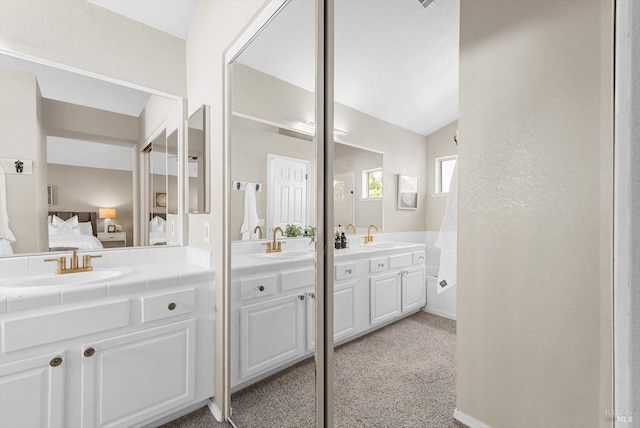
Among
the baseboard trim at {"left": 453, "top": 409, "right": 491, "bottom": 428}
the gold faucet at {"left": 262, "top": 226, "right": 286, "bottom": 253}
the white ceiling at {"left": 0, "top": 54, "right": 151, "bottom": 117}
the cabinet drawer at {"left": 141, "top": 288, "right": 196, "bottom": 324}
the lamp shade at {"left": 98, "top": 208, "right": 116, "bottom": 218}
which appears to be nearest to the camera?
the baseboard trim at {"left": 453, "top": 409, "right": 491, "bottom": 428}

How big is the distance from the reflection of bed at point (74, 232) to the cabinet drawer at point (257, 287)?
3.42 ft

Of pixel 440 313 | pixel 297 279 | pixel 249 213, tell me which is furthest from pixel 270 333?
pixel 440 313

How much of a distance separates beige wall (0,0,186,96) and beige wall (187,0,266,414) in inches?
10.8

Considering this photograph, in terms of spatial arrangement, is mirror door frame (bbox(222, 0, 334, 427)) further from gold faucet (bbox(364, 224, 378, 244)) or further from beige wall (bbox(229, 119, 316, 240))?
gold faucet (bbox(364, 224, 378, 244))

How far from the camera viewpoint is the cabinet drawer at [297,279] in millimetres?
1216

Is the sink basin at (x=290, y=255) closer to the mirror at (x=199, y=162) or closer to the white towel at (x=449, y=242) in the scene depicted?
the white towel at (x=449, y=242)

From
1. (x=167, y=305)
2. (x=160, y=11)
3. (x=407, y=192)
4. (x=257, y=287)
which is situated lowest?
(x=167, y=305)

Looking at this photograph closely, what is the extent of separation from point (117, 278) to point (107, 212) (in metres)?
0.56

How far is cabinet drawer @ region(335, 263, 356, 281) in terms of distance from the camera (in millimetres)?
1093

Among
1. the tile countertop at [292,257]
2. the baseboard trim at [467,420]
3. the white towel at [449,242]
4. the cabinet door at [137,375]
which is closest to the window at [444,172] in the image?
the white towel at [449,242]

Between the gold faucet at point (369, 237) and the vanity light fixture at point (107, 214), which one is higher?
the vanity light fixture at point (107, 214)

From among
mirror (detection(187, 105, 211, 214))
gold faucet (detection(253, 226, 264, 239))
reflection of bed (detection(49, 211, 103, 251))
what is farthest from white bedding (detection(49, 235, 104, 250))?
gold faucet (detection(253, 226, 264, 239))

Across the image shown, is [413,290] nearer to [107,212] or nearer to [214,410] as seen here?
[214,410]

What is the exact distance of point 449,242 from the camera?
0.68 m
